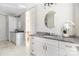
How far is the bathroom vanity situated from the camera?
3.44ft

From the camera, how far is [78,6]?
1077 mm

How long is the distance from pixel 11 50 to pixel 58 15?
512mm

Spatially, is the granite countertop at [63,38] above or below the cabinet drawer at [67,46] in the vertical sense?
above

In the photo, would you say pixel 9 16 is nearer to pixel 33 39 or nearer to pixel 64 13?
pixel 33 39

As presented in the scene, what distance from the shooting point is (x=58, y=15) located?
3.68 feet

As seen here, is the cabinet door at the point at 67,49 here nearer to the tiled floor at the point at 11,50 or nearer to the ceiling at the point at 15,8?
the tiled floor at the point at 11,50

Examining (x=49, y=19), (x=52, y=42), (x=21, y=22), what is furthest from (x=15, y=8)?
(x=52, y=42)

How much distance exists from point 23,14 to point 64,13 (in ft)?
1.18

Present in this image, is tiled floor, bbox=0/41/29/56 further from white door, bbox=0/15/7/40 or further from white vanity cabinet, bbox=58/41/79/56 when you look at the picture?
white vanity cabinet, bbox=58/41/79/56

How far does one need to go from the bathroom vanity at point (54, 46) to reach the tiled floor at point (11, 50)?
7 cm

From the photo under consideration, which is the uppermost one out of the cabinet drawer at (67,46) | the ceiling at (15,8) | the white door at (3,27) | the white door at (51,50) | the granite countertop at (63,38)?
the ceiling at (15,8)

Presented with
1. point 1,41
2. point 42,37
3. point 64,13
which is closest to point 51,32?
point 42,37

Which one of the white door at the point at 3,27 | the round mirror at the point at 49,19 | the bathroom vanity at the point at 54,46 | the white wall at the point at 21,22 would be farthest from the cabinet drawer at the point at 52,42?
the white door at the point at 3,27

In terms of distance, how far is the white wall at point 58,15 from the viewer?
1090mm
